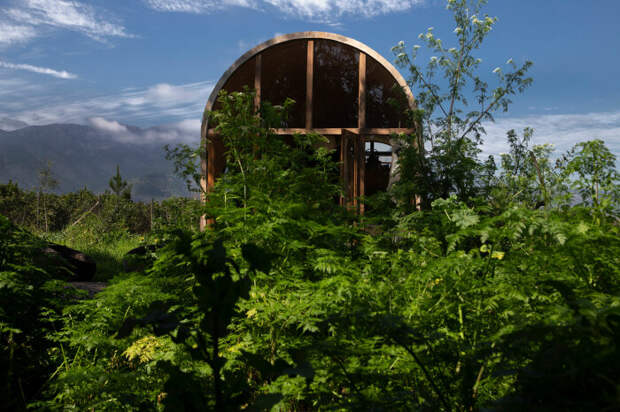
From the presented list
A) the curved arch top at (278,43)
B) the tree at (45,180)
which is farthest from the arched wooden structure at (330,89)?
the tree at (45,180)

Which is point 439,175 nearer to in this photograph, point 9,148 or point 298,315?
point 298,315

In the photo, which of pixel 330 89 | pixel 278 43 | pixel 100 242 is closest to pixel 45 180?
pixel 100 242

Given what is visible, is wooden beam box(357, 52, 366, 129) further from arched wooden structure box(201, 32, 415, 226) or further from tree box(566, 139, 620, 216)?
tree box(566, 139, 620, 216)

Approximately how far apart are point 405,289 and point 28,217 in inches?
643

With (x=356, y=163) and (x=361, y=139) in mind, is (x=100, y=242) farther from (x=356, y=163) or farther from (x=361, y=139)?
(x=361, y=139)

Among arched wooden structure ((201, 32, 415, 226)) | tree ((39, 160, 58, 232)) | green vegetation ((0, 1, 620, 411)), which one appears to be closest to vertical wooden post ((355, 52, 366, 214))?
arched wooden structure ((201, 32, 415, 226))

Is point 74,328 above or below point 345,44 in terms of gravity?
below

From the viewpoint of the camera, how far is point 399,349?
173 centimetres

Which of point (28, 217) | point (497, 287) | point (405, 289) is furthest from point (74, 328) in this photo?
point (28, 217)

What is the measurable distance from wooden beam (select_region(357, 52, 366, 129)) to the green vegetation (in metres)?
4.48

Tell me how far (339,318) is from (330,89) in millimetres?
8126

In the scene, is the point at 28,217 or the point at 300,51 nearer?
the point at 300,51

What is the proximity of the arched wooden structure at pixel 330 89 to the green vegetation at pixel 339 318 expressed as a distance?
4.32 m

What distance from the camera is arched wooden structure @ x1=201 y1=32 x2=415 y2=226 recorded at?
8.18m
